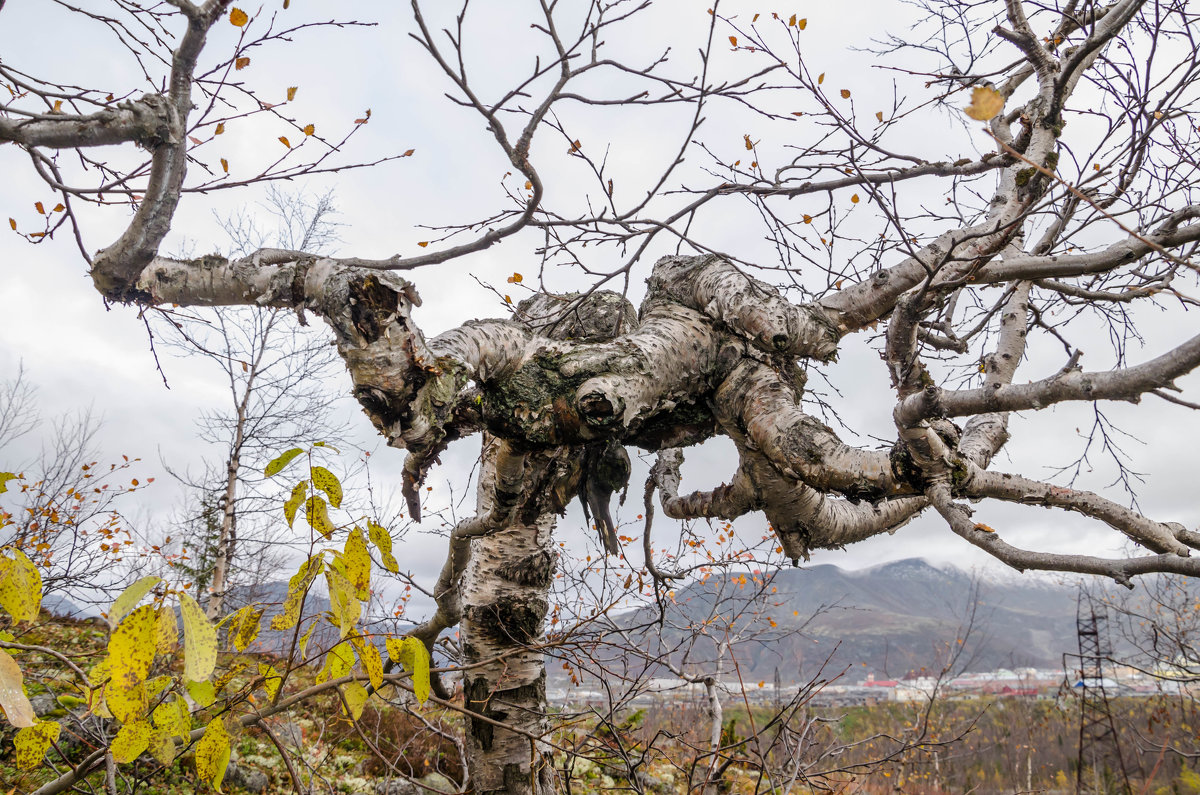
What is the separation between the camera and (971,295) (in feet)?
13.3

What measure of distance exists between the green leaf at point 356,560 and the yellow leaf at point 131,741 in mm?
310

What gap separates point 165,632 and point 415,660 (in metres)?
0.34

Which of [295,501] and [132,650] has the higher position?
[295,501]

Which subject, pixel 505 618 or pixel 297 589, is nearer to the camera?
pixel 297 589

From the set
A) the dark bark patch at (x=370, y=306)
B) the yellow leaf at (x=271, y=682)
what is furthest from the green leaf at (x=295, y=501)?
the dark bark patch at (x=370, y=306)

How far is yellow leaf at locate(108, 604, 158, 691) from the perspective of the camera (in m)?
0.71

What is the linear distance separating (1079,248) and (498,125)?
2656 millimetres

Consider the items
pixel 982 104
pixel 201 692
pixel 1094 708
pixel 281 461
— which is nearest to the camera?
pixel 982 104

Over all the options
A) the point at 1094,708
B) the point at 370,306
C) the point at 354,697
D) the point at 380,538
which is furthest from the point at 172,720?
the point at 1094,708

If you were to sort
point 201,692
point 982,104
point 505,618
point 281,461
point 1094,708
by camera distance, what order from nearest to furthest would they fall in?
point 982,104 → point 201,692 → point 281,461 → point 505,618 → point 1094,708

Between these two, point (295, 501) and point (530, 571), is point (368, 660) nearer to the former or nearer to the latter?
point (295, 501)

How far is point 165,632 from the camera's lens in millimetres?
782

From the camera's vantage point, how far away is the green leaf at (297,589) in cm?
87

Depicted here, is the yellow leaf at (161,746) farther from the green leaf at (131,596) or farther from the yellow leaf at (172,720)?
the green leaf at (131,596)
